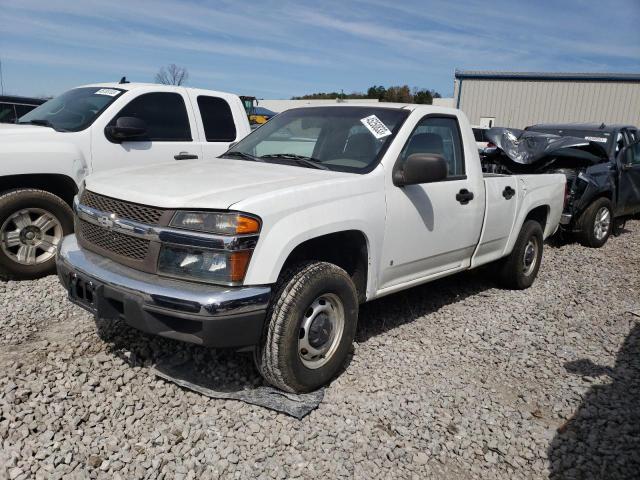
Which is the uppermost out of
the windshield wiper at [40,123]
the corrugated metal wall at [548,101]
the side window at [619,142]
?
the corrugated metal wall at [548,101]

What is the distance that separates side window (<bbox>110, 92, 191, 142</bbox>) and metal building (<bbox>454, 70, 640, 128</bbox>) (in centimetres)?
2474

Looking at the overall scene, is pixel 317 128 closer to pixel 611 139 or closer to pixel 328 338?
pixel 328 338

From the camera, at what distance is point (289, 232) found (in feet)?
9.87

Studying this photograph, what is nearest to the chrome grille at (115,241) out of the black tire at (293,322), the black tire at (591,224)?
the black tire at (293,322)

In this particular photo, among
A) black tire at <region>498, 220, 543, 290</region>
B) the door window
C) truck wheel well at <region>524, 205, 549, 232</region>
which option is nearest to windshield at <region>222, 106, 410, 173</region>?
black tire at <region>498, 220, 543, 290</region>

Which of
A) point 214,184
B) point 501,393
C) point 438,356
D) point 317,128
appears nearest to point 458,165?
point 317,128

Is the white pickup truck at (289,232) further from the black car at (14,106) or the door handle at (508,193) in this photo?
the black car at (14,106)

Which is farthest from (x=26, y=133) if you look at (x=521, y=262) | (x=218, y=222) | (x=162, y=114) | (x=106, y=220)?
(x=521, y=262)

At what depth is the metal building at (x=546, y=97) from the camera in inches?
1101

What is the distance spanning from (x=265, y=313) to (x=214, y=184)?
0.83 metres

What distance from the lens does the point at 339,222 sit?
3303 mm

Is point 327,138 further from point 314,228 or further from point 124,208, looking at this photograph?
point 124,208

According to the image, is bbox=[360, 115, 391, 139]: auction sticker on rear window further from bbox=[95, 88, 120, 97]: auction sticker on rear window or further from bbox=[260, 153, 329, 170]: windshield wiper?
bbox=[95, 88, 120, 97]: auction sticker on rear window

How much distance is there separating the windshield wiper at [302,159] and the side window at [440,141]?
24.2 inches
